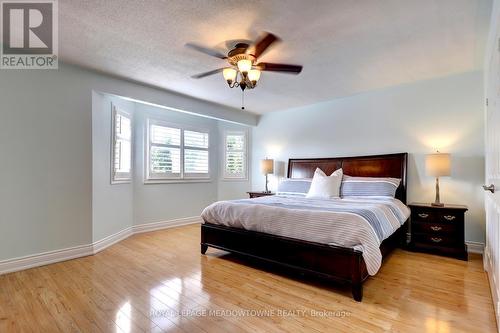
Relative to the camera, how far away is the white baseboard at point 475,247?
3.40 metres

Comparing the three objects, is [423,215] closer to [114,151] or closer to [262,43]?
[262,43]

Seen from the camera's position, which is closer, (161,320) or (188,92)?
(161,320)

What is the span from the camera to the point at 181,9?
213cm

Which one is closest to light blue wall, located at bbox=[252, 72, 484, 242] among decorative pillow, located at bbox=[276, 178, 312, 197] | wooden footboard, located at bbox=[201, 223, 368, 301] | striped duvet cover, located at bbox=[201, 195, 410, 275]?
decorative pillow, located at bbox=[276, 178, 312, 197]

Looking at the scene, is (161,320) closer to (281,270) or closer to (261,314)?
(261,314)

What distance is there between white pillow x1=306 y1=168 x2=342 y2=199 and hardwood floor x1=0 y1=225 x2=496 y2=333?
1212mm

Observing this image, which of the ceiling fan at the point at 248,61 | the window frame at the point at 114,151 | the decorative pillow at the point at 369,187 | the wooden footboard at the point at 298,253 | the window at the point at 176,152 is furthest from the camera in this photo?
the window at the point at 176,152

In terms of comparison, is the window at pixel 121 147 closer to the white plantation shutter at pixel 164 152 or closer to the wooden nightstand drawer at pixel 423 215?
the white plantation shutter at pixel 164 152

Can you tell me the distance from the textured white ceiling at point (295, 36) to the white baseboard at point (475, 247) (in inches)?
93.4

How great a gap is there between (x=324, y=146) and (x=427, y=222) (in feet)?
7.03

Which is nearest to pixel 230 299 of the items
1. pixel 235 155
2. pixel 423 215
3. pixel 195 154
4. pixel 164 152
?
pixel 423 215

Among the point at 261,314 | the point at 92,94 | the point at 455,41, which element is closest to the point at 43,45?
the point at 92,94

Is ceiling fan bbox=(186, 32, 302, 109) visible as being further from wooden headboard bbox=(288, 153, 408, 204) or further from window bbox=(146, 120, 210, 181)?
window bbox=(146, 120, 210, 181)

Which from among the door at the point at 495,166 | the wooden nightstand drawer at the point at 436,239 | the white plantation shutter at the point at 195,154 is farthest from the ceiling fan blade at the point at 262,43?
the white plantation shutter at the point at 195,154
